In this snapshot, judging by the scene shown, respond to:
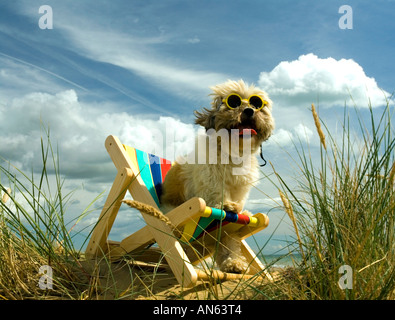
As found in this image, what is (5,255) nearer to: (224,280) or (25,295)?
(25,295)

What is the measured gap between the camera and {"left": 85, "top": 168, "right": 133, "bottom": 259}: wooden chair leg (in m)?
3.62

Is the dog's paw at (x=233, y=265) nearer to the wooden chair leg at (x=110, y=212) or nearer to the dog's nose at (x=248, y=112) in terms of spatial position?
the wooden chair leg at (x=110, y=212)

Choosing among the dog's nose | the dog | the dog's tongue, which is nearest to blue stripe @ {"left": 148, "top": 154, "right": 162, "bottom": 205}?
the dog

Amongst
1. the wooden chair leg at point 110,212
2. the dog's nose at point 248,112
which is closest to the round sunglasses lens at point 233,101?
the dog's nose at point 248,112

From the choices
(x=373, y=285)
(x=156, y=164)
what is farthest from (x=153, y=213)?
(x=156, y=164)

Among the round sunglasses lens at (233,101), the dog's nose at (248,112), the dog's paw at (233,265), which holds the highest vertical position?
the round sunglasses lens at (233,101)

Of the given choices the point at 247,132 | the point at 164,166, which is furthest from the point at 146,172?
the point at 247,132

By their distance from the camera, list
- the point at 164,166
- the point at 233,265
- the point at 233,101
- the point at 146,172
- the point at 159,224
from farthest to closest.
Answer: the point at 164,166, the point at 146,172, the point at 233,101, the point at 233,265, the point at 159,224

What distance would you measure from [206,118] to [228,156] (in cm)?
46

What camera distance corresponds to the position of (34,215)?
112 inches

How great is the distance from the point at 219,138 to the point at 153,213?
1.95 metres

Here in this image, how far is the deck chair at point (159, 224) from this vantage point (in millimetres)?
3107

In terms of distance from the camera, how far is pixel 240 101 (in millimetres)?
3756

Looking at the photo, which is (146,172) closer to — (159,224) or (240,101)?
(159,224)
